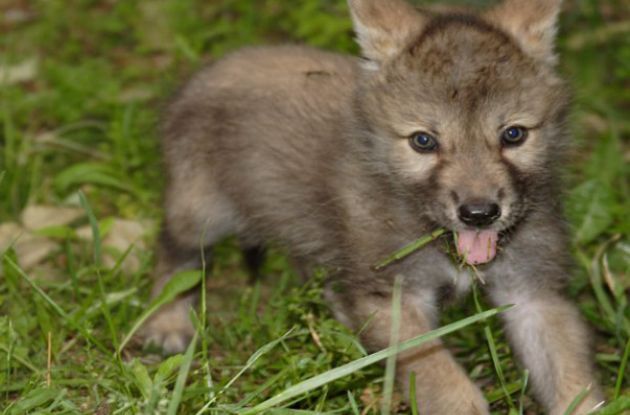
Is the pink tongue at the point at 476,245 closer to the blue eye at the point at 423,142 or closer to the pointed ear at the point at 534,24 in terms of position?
the blue eye at the point at 423,142

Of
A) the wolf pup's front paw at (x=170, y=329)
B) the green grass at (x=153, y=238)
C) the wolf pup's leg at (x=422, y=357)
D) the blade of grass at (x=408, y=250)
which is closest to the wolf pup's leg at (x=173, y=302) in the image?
the wolf pup's front paw at (x=170, y=329)

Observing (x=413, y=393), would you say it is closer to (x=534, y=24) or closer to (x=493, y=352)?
(x=493, y=352)

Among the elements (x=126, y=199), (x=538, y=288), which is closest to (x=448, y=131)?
(x=538, y=288)

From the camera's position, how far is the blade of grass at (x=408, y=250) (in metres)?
4.48

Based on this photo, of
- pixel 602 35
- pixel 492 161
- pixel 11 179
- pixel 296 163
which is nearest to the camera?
pixel 492 161

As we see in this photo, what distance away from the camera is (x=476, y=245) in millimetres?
4457

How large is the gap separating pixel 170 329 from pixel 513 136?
1986 mm

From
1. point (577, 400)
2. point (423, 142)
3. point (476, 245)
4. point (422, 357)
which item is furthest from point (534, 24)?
point (577, 400)

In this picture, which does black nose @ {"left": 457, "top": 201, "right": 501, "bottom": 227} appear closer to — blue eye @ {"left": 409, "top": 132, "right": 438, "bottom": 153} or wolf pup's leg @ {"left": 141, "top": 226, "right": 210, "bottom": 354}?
blue eye @ {"left": 409, "top": 132, "right": 438, "bottom": 153}

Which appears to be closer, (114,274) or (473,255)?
(473,255)

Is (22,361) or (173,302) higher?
(22,361)

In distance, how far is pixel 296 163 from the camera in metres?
5.29

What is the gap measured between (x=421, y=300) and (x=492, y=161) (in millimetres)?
701

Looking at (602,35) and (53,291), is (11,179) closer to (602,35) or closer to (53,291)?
(53,291)
